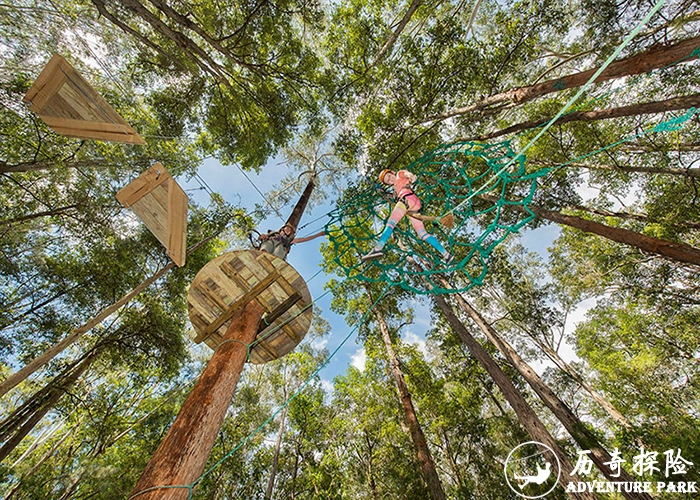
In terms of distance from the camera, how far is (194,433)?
202 cm

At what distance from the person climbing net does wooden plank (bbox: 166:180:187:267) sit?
2.18 m

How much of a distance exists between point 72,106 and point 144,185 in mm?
1468

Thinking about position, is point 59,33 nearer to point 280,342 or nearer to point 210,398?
point 280,342

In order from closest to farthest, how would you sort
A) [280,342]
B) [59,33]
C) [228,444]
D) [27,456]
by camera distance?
[280,342]
[59,33]
[228,444]
[27,456]

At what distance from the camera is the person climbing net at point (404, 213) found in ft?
12.0

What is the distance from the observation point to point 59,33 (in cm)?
640

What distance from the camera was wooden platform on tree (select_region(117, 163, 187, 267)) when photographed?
3057mm

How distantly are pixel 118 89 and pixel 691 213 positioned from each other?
15223mm

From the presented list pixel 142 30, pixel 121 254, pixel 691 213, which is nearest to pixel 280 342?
pixel 121 254

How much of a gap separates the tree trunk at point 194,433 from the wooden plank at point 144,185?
183 centimetres

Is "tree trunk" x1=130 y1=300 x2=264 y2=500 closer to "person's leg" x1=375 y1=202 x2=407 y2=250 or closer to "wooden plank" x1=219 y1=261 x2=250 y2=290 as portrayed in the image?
"wooden plank" x1=219 y1=261 x2=250 y2=290

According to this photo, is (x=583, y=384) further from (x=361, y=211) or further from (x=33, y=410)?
(x=33, y=410)

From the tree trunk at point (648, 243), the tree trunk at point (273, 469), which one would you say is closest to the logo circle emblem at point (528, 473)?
the tree trunk at point (648, 243)

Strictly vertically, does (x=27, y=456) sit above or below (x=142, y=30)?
below
